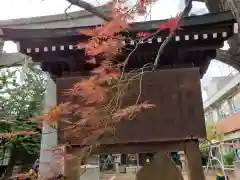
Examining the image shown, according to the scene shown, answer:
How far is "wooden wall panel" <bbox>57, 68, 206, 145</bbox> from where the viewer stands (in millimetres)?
3953

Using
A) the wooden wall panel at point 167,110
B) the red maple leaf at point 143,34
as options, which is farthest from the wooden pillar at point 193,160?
the red maple leaf at point 143,34

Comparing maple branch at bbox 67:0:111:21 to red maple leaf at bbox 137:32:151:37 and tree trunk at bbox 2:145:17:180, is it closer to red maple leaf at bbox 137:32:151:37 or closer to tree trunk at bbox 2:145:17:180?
red maple leaf at bbox 137:32:151:37

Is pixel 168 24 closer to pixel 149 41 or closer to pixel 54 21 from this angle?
pixel 149 41

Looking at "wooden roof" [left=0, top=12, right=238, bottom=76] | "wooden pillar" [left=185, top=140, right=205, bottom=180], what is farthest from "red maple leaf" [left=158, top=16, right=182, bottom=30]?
"wooden pillar" [left=185, top=140, right=205, bottom=180]

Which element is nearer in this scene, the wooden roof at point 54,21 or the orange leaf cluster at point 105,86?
the orange leaf cluster at point 105,86

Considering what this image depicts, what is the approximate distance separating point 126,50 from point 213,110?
19214 mm

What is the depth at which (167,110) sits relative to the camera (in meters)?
4.02

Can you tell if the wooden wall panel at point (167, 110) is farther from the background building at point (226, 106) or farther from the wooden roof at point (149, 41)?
the background building at point (226, 106)

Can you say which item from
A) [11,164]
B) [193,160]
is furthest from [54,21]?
[11,164]

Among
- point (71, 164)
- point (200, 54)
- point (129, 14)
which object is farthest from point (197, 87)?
point (71, 164)

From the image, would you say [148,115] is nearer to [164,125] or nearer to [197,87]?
[164,125]

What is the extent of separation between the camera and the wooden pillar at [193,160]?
3824 mm

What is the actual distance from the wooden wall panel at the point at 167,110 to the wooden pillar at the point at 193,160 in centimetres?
13

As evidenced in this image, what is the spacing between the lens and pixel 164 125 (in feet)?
13.0
